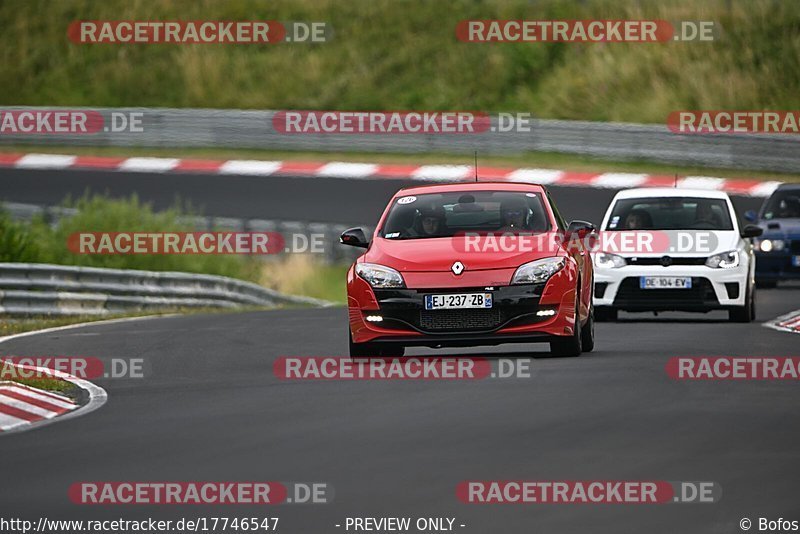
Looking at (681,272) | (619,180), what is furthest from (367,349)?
(619,180)

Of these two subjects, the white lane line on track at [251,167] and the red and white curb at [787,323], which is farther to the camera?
the white lane line on track at [251,167]

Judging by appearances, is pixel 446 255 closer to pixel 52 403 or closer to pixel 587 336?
pixel 587 336

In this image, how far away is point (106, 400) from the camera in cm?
1326

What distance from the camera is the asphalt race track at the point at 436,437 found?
8.35 m

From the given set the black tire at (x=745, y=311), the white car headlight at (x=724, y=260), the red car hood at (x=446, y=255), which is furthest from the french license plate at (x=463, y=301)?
the black tire at (x=745, y=311)

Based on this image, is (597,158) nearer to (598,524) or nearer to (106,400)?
(106,400)

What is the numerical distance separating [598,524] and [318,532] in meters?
1.14

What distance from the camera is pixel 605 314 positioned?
2050 cm

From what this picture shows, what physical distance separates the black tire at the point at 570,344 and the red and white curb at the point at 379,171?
17352 millimetres

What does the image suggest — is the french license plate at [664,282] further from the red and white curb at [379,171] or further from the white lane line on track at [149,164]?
the white lane line on track at [149,164]

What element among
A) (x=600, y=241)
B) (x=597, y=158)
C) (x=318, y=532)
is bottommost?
(x=318, y=532)

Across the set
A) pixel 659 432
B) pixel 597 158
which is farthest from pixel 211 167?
pixel 659 432

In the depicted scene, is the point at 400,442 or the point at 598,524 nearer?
the point at 598,524

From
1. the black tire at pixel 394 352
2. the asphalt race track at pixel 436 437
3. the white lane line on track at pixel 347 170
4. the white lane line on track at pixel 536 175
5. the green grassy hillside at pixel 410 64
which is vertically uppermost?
the green grassy hillside at pixel 410 64
